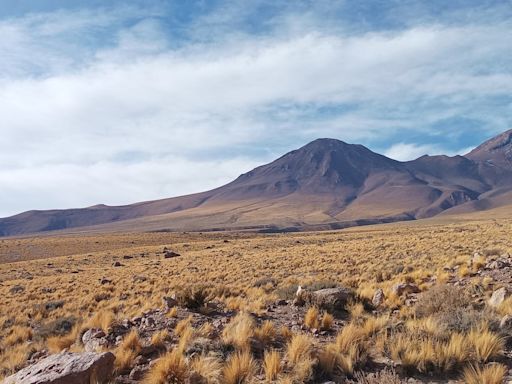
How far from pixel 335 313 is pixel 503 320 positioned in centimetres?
357

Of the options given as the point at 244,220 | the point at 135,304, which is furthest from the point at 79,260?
the point at 244,220

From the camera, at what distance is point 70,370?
5.58 meters

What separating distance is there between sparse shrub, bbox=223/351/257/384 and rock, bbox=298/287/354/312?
13.4ft

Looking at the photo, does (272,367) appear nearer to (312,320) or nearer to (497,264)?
(312,320)

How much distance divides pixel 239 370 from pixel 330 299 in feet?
15.5

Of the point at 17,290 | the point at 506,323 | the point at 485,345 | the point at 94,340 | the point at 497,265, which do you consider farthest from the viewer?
the point at 17,290

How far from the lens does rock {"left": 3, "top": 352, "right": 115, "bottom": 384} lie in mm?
5496

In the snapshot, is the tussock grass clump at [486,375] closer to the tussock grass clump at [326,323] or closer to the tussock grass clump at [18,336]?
the tussock grass clump at [326,323]

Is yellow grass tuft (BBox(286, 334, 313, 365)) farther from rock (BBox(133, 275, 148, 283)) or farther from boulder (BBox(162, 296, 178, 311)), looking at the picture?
rock (BBox(133, 275, 148, 283))

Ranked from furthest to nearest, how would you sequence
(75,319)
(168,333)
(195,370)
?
(75,319) → (168,333) → (195,370)

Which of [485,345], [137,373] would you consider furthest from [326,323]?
[137,373]

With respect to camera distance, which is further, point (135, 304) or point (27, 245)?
point (27, 245)

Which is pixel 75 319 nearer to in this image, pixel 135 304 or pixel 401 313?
pixel 135 304

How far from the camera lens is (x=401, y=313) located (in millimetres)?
9312
